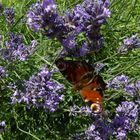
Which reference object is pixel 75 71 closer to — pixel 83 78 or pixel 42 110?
pixel 83 78

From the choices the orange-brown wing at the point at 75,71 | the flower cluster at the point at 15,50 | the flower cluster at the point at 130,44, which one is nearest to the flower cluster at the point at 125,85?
the flower cluster at the point at 130,44

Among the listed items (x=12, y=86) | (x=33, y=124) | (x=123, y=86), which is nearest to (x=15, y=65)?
(x=12, y=86)

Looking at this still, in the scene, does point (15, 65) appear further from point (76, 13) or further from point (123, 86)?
point (76, 13)

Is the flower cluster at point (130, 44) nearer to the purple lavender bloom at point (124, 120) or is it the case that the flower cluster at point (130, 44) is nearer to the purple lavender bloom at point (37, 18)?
the purple lavender bloom at point (124, 120)

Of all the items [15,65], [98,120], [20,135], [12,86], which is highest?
[15,65]

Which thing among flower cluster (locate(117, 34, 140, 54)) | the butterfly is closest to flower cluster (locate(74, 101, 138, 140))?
the butterfly

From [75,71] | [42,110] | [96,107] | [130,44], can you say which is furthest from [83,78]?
[42,110]
